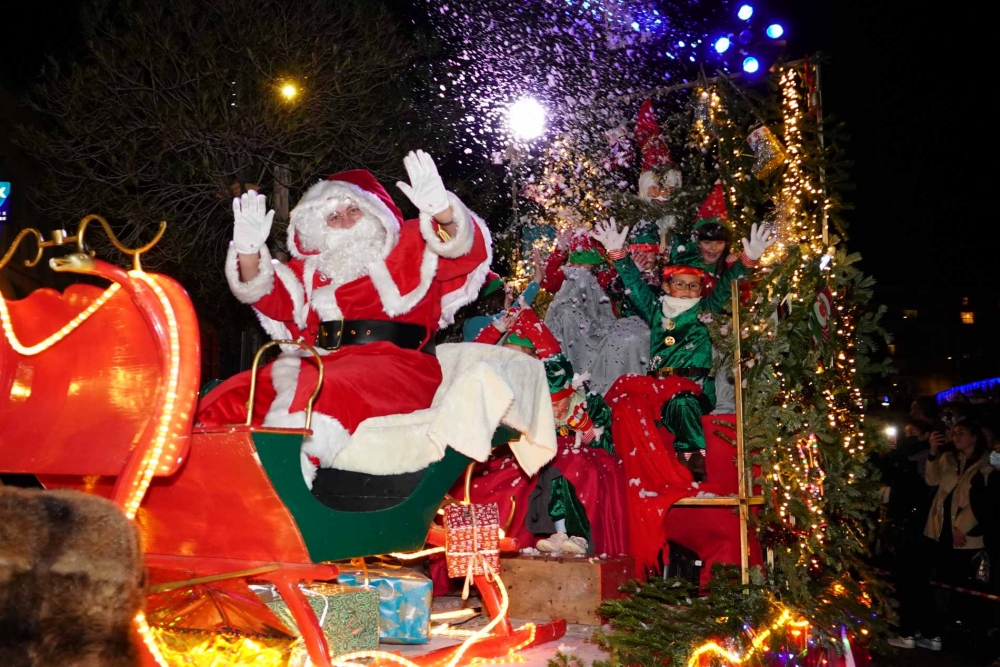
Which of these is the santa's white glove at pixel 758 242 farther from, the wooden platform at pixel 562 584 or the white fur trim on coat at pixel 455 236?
the white fur trim on coat at pixel 455 236

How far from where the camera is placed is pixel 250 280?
4047mm

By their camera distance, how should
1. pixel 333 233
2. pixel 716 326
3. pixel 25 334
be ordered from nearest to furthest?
pixel 25 334 → pixel 333 233 → pixel 716 326

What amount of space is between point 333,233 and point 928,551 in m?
5.61

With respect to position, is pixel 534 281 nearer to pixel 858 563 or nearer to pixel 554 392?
pixel 554 392

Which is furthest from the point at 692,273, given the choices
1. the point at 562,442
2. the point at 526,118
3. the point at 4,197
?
the point at 4,197

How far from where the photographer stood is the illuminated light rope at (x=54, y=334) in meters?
2.49

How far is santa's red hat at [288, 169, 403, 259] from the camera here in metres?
4.38

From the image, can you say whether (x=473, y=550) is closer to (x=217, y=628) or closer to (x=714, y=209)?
(x=217, y=628)

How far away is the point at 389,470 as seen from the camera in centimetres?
352

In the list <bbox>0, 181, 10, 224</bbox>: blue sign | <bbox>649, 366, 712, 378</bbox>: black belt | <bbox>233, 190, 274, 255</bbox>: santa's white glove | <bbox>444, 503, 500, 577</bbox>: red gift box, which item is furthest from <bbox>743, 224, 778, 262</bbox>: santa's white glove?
<bbox>0, 181, 10, 224</bbox>: blue sign

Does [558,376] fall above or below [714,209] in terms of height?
below

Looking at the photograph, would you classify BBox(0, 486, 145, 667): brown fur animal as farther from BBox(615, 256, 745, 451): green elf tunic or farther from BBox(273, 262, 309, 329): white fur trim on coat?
BBox(615, 256, 745, 451): green elf tunic

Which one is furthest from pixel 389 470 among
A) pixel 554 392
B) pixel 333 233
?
pixel 554 392

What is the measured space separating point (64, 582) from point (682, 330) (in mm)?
4976
